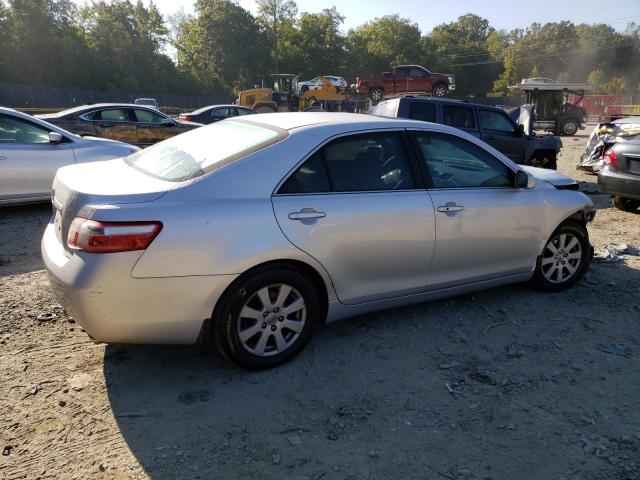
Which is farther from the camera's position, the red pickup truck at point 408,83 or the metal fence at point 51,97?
the metal fence at point 51,97

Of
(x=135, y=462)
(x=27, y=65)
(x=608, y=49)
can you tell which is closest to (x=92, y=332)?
(x=135, y=462)

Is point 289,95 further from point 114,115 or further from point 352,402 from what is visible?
point 352,402

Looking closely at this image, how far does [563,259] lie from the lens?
455cm

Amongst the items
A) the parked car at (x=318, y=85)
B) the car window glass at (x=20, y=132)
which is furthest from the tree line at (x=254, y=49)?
the car window glass at (x=20, y=132)

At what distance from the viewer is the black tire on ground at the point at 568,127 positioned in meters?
27.2

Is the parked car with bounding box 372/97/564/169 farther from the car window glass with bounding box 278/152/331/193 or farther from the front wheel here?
the front wheel

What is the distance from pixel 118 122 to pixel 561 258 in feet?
35.2

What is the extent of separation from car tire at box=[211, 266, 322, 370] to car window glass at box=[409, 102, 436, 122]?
22.7 ft

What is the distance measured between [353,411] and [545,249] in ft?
8.44

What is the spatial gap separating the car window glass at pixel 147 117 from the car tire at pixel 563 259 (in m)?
10.6

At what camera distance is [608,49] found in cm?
9019

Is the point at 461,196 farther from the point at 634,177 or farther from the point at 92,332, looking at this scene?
the point at 634,177

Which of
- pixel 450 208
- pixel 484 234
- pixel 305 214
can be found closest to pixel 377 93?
pixel 484 234

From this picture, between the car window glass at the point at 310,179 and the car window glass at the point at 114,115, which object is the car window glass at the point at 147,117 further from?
the car window glass at the point at 310,179
